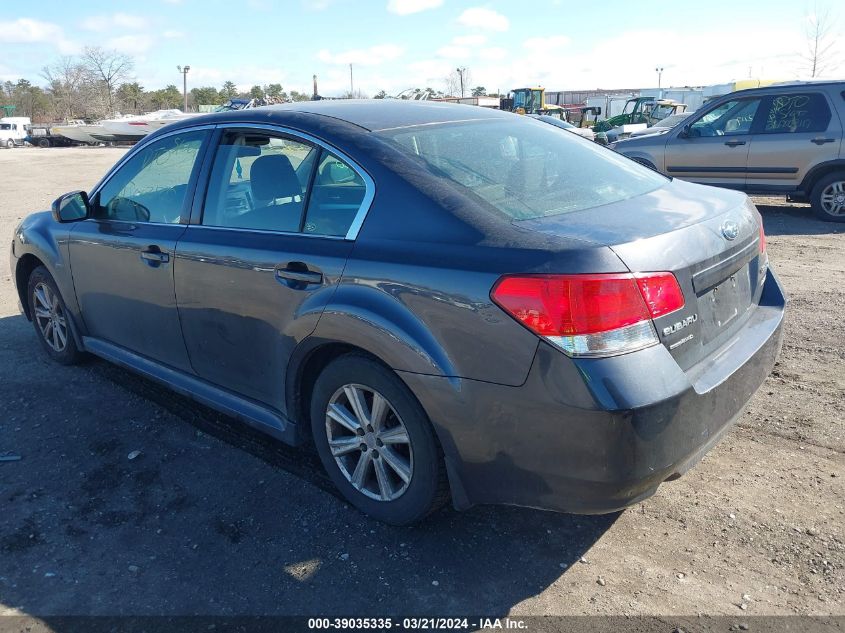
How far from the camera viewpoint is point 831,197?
9.52 metres

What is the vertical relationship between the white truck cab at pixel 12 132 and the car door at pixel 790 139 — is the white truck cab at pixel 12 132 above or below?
above

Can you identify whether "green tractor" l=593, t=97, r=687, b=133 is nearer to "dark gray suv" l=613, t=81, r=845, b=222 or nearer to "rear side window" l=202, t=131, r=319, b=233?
"dark gray suv" l=613, t=81, r=845, b=222

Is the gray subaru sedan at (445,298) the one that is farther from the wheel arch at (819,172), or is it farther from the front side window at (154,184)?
the wheel arch at (819,172)

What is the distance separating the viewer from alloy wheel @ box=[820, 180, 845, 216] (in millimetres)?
9422

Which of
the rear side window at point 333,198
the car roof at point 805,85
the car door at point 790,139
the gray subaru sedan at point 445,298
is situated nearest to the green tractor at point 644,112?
the car roof at point 805,85

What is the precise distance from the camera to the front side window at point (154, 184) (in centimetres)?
367

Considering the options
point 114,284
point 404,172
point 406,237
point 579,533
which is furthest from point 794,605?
point 114,284

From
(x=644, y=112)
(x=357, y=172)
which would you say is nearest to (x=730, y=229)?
(x=357, y=172)

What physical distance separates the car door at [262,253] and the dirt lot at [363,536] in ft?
1.81

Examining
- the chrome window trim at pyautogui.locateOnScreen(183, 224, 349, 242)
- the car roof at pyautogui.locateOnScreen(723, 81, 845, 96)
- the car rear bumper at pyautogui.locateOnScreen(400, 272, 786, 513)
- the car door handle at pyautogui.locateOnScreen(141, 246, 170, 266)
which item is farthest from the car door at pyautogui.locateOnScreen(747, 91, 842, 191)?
the car door handle at pyautogui.locateOnScreen(141, 246, 170, 266)

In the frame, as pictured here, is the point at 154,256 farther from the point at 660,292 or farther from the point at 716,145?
the point at 716,145

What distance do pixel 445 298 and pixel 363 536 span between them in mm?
1180

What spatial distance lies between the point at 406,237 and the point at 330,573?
4.47ft

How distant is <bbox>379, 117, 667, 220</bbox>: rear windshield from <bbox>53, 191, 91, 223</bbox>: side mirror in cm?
223
